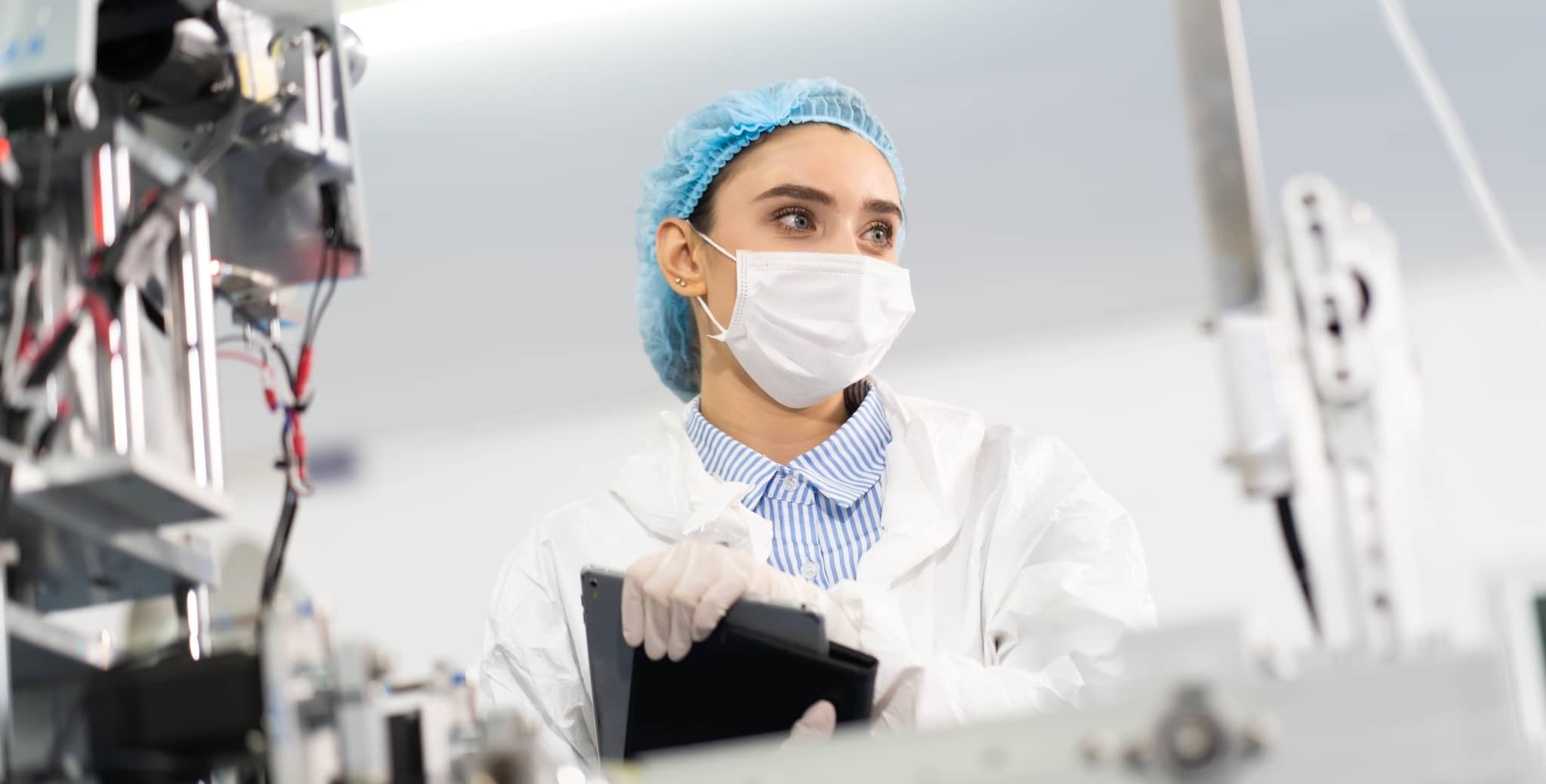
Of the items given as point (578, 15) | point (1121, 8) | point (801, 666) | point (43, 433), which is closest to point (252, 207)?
point (43, 433)

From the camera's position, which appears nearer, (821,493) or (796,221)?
(821,493)

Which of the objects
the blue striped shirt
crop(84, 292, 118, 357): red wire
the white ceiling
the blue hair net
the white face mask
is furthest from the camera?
the white ceiling

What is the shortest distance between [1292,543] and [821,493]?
3.17 feet

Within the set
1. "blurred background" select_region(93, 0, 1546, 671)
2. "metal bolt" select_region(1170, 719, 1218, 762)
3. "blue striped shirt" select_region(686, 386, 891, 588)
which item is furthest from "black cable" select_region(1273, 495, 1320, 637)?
"blurred background" select_region(93, 0, 1546, 671)

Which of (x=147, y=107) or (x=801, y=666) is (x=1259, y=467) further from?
(x=147, y=107)

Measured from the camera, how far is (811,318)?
193cm

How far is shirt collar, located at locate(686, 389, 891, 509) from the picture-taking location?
6.08 ft

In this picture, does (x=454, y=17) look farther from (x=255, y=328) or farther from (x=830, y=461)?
Answer: (x=255, y=328)

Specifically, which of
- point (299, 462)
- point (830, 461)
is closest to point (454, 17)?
point (830, 461)

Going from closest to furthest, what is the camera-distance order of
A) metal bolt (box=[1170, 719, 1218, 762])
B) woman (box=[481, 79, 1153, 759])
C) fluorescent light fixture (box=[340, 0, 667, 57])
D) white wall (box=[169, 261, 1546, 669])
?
metal bolt (box=[1170, 719, 1218, 762]) → woman (box=[481, 79, 1153, 759]) → fluorescent light fixture (box=[340, 0, 667, 57]) → white wall (box=[169, 261, 1546, 669])

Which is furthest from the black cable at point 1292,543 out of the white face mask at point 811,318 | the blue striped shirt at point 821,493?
the white face mask at point 811,318

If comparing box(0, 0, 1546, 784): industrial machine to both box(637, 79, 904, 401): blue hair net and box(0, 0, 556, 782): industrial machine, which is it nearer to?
box(0, 0, 556, 782): industrial machine

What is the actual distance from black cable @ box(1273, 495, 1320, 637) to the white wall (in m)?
3.36

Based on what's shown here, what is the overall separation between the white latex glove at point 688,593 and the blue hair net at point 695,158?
29.9 inches
